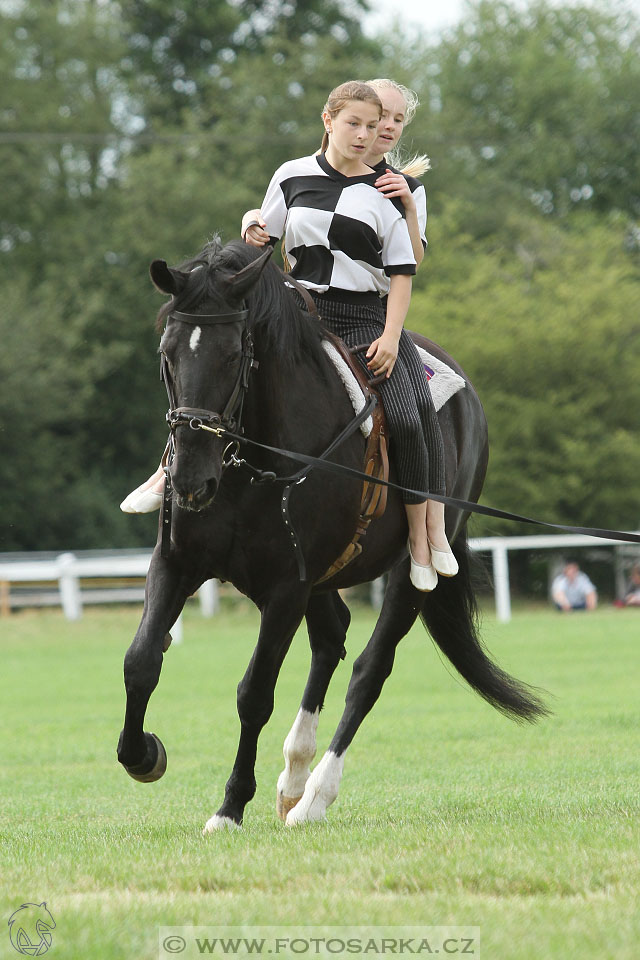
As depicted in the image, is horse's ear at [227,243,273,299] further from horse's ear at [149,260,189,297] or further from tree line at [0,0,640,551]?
tree line at [0,0,640,551]

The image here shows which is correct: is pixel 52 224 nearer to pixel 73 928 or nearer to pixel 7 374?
pixel 7 374

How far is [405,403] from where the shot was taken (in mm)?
5805

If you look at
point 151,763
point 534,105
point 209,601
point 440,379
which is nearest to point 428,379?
point 440,379

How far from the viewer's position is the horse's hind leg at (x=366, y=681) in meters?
5.70

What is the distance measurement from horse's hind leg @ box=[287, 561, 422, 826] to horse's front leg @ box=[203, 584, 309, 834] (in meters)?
0.47

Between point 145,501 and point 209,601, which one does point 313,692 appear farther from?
point 209,601

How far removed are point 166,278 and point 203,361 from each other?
34cm

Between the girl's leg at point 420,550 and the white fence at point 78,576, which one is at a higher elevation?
the girl's leg at point 420,550

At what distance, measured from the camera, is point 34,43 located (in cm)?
3756

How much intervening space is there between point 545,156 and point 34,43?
17.4m

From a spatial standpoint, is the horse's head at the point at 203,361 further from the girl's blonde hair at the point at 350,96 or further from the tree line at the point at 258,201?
the tree line at the point at 258,201

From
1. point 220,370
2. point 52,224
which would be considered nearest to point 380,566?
point 220,370

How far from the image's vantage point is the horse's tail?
703 cm

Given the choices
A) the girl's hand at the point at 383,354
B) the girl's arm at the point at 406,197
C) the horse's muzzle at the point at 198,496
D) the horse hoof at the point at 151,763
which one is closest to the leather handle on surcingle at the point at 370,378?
the girl's hand at the point at 383,354
